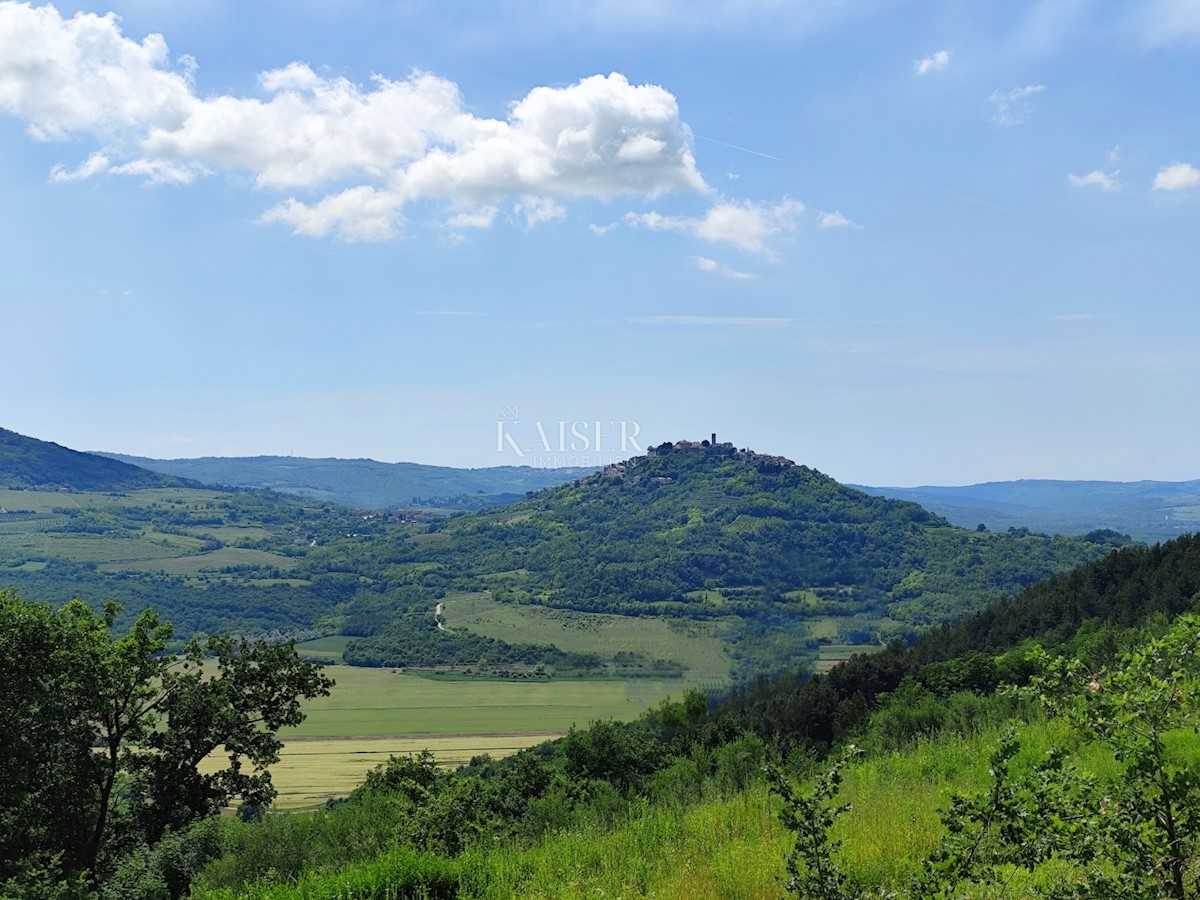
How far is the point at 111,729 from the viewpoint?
68.6 feet

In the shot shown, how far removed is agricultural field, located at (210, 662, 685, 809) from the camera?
102875 millimetres

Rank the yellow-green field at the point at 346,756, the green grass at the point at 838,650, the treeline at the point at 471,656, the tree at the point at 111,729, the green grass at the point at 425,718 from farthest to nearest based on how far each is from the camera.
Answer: the treeline at the point at 471,656 → the green grass at the point at 838,650 → the green grass at the point at 425,718 → the yellow-green field at the point at 346,756 → the tree at the point at 111,729

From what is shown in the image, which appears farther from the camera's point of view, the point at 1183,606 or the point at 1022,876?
the point at 1183,606

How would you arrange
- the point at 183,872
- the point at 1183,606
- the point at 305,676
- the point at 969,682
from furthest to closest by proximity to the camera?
the point at 1183,606
the point at 969,682
the point at 305,676
the point at 183,872

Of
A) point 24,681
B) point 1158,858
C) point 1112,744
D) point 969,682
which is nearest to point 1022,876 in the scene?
point 1158,858

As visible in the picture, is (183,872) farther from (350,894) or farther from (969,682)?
(969,682)

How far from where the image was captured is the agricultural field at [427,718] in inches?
4050

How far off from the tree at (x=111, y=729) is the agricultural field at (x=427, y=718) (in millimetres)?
64729

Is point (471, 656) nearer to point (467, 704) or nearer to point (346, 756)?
point (467, 704)

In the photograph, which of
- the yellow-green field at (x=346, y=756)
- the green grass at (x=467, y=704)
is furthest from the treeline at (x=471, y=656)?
the yellow-green field at (x=346, y=756)

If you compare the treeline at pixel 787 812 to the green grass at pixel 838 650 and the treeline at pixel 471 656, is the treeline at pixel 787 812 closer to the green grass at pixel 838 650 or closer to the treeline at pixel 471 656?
the green grass at pixel 838 650

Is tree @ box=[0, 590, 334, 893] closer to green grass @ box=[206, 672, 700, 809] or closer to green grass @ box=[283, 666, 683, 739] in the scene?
green grass @ box=[206, 672, 700, 809]

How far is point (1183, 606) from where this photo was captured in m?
52.6

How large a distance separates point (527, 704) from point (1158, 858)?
490ft
